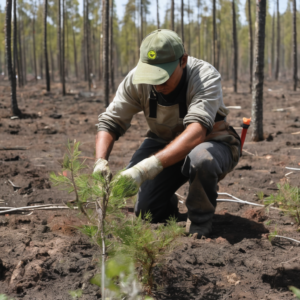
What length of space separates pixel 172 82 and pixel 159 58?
19cm

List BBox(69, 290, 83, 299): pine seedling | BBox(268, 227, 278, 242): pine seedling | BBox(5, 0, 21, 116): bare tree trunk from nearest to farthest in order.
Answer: BBox(69, 290, 83, 299): pine seedling → BBox(268, 227, 278, 242): pine seedling → BBox(5, 0, 21, 116): bare tree trunk

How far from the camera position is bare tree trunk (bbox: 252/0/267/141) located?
5.65 m

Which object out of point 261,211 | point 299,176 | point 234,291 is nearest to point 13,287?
point 234,291

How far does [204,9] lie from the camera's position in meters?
25.5

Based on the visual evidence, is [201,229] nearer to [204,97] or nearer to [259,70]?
[204,97]

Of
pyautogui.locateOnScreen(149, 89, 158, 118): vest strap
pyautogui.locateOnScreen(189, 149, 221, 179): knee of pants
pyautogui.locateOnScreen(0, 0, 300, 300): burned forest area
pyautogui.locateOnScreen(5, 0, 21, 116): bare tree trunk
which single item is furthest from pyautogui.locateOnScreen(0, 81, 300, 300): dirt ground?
pyautogui.locateOnScreen(5, 0, 21, 116): bare tree trunk

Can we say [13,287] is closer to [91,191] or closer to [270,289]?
[91,191]

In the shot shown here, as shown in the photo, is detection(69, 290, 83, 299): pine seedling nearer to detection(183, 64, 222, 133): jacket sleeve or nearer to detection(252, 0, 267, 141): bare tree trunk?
detection(183, 64, 222, 133): jacket sleeve

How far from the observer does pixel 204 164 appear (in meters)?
2.38

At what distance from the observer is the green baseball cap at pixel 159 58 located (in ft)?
7.42

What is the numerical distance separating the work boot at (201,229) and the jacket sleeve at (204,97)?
687mm

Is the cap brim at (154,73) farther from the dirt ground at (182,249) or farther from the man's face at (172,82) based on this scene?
the dirt ground at (182,249)

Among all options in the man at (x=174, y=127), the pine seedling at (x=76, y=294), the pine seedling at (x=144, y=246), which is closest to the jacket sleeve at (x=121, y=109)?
the man at (x=174, y=127)

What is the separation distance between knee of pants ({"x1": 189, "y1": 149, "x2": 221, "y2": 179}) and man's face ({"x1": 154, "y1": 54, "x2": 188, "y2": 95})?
19.4 inches
